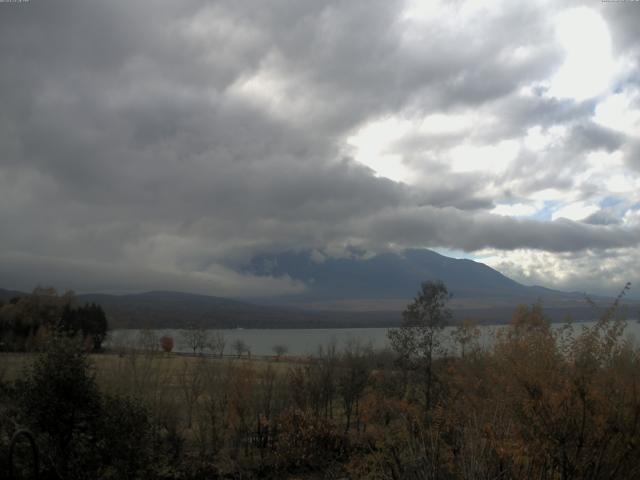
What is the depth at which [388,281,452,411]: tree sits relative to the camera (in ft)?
95.4

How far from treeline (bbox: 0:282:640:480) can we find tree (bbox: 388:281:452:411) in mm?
59

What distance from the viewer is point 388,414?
2720 centimetres

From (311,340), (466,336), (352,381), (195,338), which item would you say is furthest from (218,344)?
(311,340)

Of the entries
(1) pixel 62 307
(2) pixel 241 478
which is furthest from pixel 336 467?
(1) pixel 62 307

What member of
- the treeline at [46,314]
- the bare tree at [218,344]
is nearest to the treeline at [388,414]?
the bare tree at [218,344]

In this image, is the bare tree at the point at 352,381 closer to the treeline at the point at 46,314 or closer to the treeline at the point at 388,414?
the treeline at the point at 388,414

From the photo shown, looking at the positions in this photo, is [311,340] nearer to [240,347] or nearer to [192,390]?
[240,347]

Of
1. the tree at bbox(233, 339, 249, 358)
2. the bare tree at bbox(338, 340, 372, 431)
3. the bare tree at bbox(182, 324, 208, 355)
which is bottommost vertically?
the tree at bbox(233, 339, 249, 358)

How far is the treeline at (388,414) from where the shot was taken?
387 inches

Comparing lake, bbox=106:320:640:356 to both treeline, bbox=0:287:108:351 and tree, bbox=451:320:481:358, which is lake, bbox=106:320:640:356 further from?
treeline, bbox=0:287:108:351

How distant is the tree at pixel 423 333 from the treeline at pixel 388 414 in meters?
0.06

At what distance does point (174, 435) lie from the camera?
20.8 meters

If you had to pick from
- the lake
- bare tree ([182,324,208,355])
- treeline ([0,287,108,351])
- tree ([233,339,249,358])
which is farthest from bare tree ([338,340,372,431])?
bare tree ([182,324,208,355])

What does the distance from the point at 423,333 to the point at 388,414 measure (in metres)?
4.69
